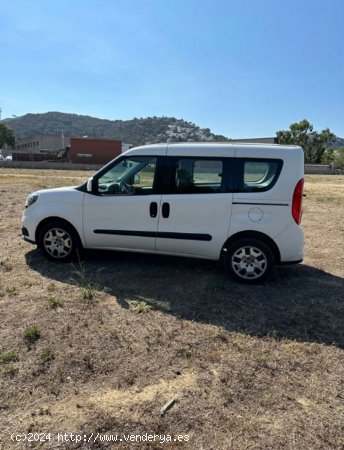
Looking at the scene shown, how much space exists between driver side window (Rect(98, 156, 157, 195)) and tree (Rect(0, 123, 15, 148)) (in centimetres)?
10755

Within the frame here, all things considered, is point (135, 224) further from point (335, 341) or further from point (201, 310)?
point (335, 341)

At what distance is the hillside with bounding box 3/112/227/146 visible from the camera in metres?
152

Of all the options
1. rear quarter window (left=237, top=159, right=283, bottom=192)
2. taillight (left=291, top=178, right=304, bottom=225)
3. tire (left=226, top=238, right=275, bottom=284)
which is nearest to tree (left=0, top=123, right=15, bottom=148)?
rear quarter window (left=237, top=159, right=283, bottom=192)

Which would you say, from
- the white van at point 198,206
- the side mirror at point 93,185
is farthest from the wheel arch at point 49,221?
the side mirror at point 93,185

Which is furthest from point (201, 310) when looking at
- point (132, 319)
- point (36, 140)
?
point (36, 140)

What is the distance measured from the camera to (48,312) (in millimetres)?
4480

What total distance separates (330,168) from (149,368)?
7093 cm

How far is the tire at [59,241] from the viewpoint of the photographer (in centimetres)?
607

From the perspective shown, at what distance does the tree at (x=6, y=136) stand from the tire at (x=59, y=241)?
107117 millimetres

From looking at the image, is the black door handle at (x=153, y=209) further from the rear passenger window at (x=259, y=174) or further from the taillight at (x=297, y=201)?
the taillight at (x=297, y=201)

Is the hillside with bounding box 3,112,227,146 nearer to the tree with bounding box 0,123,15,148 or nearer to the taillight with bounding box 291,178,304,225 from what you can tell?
the tree with bounding box 0,123,15,148

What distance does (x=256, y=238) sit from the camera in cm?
547

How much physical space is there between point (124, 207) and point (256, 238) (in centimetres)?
193

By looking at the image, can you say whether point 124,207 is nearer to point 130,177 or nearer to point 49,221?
point 130,177
